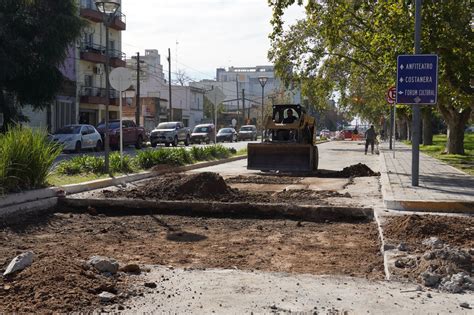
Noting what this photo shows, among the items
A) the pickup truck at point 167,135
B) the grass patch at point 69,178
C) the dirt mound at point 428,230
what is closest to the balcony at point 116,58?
the pickup truck at point 167,135

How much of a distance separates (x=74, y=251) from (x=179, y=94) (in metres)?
76.4

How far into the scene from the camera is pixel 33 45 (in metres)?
30.5

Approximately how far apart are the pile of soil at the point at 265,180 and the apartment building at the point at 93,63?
3295cm

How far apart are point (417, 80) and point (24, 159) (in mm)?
7983

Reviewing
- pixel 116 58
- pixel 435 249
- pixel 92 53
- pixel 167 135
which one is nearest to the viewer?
pixel 435 249

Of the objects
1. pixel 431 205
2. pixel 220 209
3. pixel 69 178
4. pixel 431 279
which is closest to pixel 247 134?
pixel 69 178

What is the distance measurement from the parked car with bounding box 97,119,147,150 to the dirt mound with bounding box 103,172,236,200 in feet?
71.4

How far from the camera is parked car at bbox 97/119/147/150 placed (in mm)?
32906

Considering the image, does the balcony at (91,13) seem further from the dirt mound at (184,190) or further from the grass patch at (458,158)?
the dirt mound at (184,190)

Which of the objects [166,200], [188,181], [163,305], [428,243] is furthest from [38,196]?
[428,243]

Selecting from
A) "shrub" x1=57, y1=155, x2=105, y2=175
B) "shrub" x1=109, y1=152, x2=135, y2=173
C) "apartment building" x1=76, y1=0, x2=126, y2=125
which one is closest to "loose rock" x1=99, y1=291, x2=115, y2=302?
"shrub" x1=57, y1=155, x2=105, y2=175

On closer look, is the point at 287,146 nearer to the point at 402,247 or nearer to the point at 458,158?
the point at 458,158

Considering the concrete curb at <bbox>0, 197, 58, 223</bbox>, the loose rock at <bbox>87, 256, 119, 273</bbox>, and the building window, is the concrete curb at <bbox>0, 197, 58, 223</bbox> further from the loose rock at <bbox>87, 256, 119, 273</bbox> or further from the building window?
the building window

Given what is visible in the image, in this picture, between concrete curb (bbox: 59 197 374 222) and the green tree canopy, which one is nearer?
concrete curb (bbox: 59 197 374 222)
